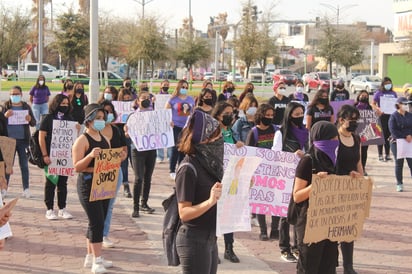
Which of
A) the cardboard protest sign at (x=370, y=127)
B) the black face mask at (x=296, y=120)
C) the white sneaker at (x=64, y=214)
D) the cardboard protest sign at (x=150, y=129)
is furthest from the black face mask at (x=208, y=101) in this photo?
the cardboard protest sign at (x=370, y=127)

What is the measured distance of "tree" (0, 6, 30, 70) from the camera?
1687 inches

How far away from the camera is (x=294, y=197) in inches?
215

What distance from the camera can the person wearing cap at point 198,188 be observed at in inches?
173

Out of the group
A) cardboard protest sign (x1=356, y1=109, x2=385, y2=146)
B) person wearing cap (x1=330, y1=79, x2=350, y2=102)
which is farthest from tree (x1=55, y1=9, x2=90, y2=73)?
cardboard protest sign (x1=356, y1=109, x2=385, y2=146)

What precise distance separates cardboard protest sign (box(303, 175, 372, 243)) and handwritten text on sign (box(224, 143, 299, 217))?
197 cm

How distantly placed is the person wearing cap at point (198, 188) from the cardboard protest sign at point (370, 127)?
9.19 metres

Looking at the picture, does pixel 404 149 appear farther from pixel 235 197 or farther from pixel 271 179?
pixel 235 197

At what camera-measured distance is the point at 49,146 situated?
9289mm

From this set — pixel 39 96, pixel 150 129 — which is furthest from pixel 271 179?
pixel 39 96

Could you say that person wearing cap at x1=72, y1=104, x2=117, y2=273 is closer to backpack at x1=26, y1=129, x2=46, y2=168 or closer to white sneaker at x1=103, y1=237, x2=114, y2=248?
white sneaker at x1=103, y1=237, x2=114, y2=248

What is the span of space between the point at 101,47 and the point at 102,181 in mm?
45147

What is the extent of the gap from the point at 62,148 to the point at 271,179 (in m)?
3.30

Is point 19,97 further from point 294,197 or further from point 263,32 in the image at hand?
point 263,32

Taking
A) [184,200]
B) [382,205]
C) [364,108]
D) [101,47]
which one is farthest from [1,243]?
[101,47]
